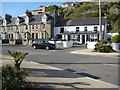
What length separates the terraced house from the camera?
41438 millimetres

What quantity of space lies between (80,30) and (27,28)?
15529 millimetres

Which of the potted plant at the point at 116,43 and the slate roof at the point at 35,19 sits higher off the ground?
the slate roof at the point at 35,19

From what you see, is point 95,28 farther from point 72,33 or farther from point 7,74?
point 7,74

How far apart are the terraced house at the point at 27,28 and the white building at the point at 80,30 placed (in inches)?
106

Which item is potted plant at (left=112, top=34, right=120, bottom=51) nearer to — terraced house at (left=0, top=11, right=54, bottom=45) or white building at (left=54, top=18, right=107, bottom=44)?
white building at (left=54, top=18, right=107, bottom=44)

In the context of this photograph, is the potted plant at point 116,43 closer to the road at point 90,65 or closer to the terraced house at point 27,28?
the road at point 90,65

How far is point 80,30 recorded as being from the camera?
40.0 m

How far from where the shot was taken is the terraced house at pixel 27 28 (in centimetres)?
4144

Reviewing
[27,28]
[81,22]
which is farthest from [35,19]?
[81,22]

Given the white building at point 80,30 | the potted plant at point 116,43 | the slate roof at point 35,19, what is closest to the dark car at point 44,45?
the potted plant at point 116,43

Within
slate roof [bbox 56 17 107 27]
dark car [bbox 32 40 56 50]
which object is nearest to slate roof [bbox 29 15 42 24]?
slate roof [bbox 56 17 107 27]

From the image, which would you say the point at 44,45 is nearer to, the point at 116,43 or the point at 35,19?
the point at 116,43

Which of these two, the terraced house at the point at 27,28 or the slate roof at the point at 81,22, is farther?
the terraced house at the point at 27,28

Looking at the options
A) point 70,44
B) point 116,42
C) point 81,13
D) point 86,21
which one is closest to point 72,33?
point 86,21
